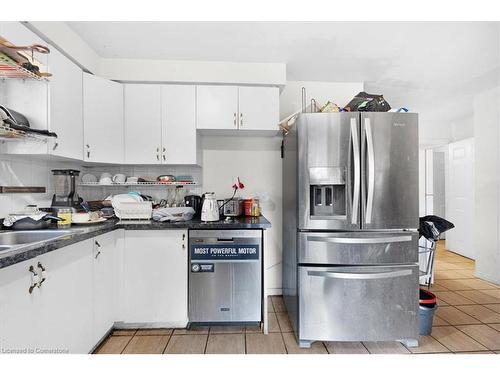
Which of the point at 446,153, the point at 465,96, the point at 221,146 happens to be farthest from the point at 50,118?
the point at 446,153

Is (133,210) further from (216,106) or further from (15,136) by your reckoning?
(216,106)

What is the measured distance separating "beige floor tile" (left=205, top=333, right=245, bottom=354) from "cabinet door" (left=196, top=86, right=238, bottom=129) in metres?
1.81

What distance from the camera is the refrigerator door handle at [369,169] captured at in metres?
1.80

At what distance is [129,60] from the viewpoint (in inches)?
93.2

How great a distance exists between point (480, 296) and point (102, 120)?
4264mm

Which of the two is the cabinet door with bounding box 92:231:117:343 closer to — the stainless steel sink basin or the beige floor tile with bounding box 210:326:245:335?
the stainless steel sink basin

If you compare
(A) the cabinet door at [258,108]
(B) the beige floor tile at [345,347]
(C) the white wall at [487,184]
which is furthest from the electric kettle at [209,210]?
(C) the white wall at [487,184]

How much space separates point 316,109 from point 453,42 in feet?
4.22

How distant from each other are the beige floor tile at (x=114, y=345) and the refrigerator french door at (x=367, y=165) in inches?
64.2

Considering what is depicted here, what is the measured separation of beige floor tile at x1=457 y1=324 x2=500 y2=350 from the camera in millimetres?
1925

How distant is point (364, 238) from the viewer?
1.83 m

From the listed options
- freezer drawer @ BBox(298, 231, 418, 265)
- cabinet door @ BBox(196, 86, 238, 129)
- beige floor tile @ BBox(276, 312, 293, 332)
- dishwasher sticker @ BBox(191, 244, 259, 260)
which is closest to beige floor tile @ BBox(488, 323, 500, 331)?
freezer drawer @ BBox(298, 231, 418, 265)

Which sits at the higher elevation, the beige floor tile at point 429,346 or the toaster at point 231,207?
the toaster at point 231,207

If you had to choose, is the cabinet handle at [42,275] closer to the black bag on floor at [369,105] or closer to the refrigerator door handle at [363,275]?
the refrigerator door handle at [363,275]
